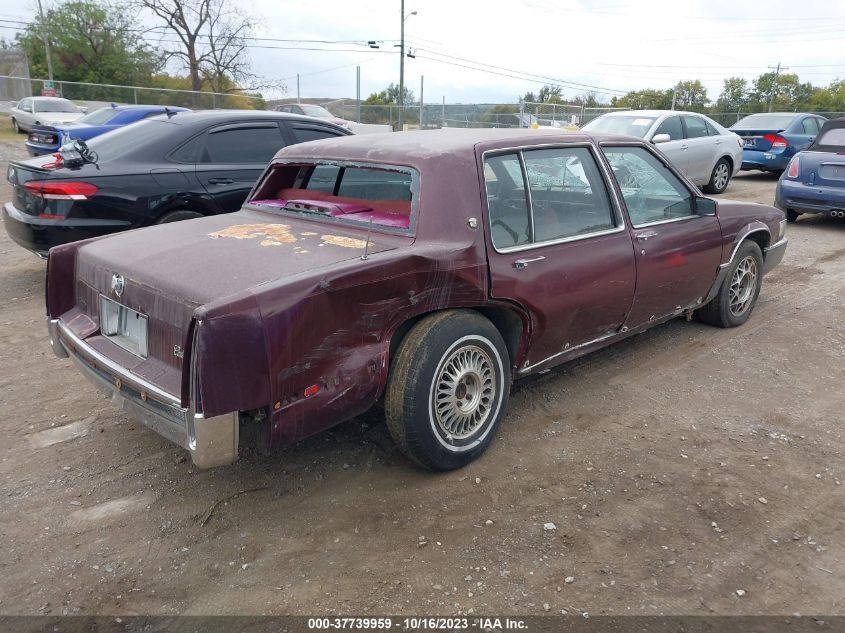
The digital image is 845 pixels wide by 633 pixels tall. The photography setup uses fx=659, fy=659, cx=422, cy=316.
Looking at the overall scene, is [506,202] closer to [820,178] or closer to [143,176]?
[143,176]

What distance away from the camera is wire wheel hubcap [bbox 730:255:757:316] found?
5.23 metres

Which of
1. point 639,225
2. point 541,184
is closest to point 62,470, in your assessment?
point 541,184

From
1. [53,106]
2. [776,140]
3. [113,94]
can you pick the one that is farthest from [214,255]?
[113,94]

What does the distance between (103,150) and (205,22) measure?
42553 millimetres

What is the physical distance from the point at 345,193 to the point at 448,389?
1553 millimetres

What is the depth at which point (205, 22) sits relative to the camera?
142 ft

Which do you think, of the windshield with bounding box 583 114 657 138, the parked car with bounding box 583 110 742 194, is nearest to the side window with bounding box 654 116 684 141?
the parked car with bounding box 583 110 742 194

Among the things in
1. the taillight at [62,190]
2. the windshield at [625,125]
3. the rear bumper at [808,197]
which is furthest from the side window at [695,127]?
the taillight at [62,190]

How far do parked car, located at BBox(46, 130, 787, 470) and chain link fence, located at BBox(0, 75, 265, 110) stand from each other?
2734cm

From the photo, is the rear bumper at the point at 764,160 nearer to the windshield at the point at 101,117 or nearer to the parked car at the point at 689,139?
the parked car at the point at 689,139

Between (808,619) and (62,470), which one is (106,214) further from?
(808,619)

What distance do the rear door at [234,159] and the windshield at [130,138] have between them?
377mm

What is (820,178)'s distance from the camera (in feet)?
30.2

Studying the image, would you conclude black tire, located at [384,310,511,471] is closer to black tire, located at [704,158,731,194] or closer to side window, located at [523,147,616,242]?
side window, located at [523,147,616,242]
